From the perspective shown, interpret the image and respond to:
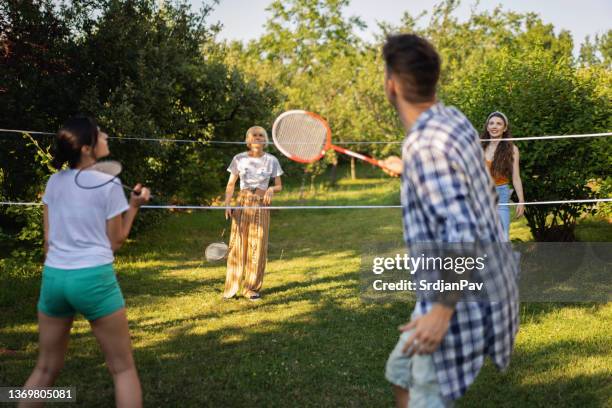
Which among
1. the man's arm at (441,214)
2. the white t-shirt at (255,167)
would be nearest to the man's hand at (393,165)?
the man's arm at (441,214)

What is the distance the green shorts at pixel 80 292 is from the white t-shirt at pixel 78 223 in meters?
0.04

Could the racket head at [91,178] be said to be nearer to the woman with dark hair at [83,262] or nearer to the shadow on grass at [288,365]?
the woman with dark hair at [83,262]

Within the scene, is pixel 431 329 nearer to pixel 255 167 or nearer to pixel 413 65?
pixel 413 65

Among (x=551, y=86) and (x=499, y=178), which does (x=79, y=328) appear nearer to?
(x=499, y=178)

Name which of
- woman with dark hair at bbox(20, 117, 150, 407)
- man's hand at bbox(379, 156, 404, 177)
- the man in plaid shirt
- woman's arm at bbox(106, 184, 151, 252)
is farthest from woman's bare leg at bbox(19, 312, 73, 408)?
the man in plaid shirt

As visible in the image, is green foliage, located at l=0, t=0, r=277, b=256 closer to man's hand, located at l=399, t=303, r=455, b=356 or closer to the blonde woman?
the blonde woman

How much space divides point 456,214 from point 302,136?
271 centimetres

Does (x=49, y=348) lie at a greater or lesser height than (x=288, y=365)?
greater

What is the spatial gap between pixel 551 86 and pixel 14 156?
783 cm

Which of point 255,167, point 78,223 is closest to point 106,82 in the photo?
point 255,167

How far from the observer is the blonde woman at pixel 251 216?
7.86 m

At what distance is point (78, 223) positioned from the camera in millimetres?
3277

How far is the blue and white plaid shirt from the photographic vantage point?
223 cm

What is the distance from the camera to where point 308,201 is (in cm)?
2119
